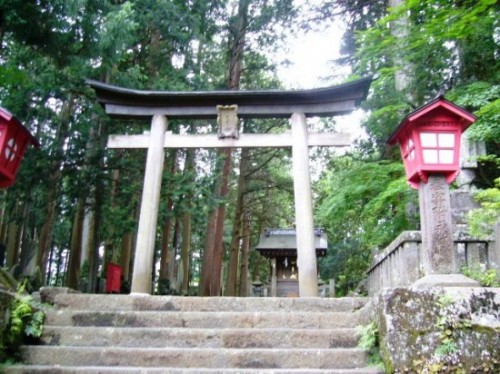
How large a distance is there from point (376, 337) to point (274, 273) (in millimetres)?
17308

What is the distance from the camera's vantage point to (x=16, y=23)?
28.3 ft

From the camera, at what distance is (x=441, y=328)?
3.77 metres

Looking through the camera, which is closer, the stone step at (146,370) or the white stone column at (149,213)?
the stone step at (146,370)

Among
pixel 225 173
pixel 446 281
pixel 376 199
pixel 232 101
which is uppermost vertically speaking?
pixel 225 173

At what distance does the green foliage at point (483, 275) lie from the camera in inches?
204

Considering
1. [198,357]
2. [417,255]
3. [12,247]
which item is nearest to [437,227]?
[417,255]

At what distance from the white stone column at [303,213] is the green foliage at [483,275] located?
2394 mm

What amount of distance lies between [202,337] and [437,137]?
3160mm

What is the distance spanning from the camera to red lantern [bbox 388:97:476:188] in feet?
15.1

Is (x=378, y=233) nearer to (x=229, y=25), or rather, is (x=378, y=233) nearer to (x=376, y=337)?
(x=376, y=337)

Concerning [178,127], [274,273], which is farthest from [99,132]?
[274,273]

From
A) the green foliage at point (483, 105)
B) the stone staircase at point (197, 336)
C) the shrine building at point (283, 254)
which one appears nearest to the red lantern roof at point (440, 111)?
the stone staircase at point (197, 336)

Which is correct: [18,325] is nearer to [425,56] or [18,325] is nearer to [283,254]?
[425,56]

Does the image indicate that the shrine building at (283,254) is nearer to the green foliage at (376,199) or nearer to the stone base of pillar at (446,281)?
the green foliage at (376,199)
